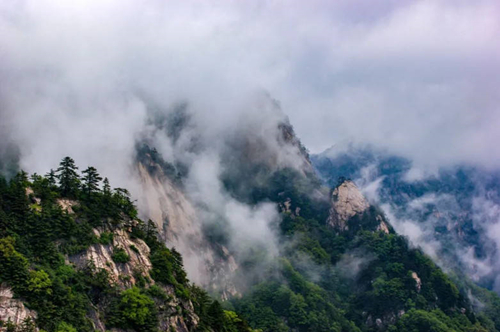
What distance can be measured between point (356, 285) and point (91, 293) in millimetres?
125085

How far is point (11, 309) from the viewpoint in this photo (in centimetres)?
5828

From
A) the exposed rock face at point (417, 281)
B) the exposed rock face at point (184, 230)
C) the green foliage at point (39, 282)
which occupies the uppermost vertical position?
the exposed rock face at point (184, 230)

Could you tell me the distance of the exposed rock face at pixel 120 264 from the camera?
7538 cm

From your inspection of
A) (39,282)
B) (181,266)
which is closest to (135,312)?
(39,282)

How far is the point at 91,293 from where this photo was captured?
71.6 metres

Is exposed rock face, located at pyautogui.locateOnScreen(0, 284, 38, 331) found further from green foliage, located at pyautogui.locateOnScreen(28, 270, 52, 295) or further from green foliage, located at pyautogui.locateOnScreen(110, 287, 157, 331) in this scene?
green foliage, located at pyautogui.locateOnScreen(110, 287, 157, 331)

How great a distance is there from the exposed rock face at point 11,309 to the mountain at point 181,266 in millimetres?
135

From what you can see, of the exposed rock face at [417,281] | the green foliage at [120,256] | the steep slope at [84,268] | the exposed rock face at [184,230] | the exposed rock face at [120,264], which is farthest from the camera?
the exposed rock face at [417,281]

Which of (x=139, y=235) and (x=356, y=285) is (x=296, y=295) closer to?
(x=356, y=285)

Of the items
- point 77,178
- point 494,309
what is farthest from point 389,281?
point 77,178

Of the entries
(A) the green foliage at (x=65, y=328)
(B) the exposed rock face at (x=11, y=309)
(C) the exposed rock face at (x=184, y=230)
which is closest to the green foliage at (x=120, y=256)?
(A) the green foliage at (x=65, y=328)

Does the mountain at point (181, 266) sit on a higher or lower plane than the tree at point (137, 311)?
higher

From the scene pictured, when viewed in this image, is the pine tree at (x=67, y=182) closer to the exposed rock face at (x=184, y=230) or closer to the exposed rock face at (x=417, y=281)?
the exposed rock face at (x=184, y=230)

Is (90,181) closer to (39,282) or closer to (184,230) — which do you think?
(39,282)
